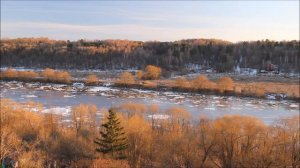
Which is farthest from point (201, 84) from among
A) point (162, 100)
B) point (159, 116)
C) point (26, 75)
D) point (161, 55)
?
point (161, 55)

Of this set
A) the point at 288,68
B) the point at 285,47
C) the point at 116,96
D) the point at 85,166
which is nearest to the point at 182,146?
the point at 85,166

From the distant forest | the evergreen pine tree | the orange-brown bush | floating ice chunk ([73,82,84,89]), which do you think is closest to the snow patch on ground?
the evergreen pine tree

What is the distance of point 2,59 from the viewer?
306 ft

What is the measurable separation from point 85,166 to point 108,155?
4.60ft

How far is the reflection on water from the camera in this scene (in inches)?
1393

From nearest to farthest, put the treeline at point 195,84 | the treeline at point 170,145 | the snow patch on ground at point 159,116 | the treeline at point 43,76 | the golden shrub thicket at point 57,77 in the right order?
1. the treeline at point 170,145
2. the snow patch on ground at point 159,116
3. the treeline at point 195,84
4. the golden shrub thicket at point 57,77
5. the treeline at point 43,76

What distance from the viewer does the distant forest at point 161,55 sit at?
79.4 m

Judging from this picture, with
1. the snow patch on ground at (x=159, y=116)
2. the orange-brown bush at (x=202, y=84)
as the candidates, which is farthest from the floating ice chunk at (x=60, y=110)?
the orange-brown bush at (x=202, y=84)

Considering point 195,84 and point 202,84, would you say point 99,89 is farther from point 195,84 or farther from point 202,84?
point 202,84

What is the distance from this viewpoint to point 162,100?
41.7 metres

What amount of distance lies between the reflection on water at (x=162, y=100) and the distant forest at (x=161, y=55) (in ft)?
95.4

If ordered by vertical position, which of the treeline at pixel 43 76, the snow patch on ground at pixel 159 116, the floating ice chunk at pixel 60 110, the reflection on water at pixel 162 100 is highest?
the treeline at pixel 43 76

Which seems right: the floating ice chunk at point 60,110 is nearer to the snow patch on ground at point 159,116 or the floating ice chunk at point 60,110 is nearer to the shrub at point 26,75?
the snow patch on ground at point 159,116

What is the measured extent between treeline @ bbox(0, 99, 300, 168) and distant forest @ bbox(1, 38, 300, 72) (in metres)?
51.0
